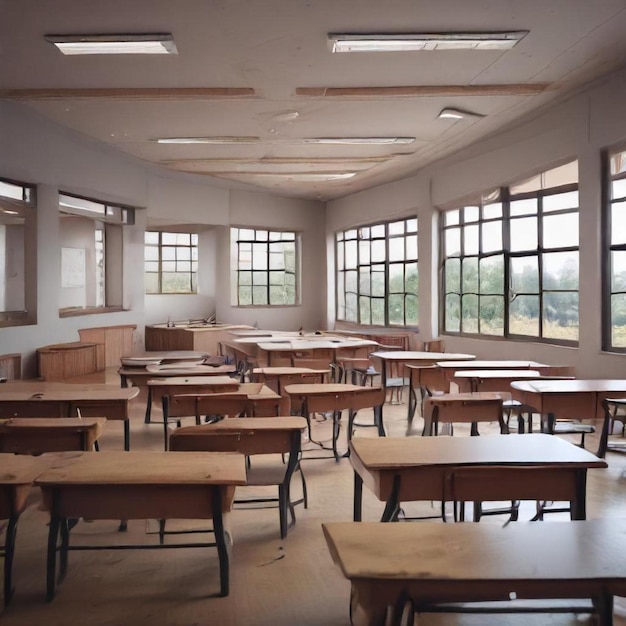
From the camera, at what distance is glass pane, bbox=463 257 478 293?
882 centimetres

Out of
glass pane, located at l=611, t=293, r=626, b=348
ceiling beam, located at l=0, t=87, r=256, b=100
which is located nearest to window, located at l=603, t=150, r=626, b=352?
glass pane, located at l=611, t=293, r=626, b=348

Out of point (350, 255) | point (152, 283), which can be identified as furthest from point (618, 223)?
point (152, 283)

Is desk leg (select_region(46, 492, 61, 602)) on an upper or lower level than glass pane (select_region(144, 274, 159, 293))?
lower

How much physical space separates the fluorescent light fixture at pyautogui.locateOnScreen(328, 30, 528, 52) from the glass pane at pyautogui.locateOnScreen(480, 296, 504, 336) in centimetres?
388

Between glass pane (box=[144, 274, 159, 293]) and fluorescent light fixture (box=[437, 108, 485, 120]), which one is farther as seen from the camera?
glass pane (box=[144, 274, 159, 293])

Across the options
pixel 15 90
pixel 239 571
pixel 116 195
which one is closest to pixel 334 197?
pixel 116 195

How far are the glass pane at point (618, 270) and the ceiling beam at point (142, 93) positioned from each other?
3715mm

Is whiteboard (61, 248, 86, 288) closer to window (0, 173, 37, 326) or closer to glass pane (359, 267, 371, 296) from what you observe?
window (0, 173, 37, 326)

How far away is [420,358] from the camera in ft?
21.0

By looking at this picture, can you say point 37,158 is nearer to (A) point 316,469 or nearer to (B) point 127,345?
(B) point 127,345

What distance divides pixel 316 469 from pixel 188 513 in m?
2.22

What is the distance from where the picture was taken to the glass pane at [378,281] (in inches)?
446

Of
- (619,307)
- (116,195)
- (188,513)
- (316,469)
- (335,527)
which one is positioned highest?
(116,195)

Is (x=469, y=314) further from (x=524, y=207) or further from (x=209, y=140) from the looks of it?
(x=209, y=140)
